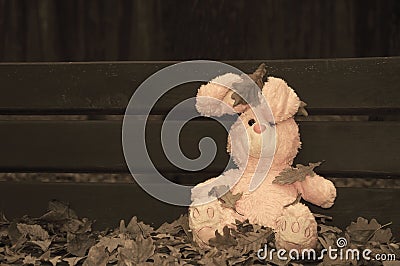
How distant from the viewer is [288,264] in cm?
118

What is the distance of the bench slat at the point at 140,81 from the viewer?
1.42 meters

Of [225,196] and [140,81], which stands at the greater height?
[140,81]

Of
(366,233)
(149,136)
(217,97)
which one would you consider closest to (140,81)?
(149,136)

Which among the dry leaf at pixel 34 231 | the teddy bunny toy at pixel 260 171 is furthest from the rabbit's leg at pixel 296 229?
the dry leaf at pixel 34 231

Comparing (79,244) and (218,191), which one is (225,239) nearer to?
(218,191)

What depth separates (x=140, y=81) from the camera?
4.93 feet

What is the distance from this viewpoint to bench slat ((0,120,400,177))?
1431 mm

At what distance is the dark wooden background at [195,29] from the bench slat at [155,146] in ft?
1.61

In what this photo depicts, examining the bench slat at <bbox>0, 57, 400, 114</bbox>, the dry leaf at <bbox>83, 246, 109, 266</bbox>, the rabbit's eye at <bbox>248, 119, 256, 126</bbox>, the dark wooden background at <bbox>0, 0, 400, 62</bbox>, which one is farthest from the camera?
the dark wooden background at <bbox>0, 0, 400, 62</bbox>

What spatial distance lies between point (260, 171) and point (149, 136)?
13.2 inches

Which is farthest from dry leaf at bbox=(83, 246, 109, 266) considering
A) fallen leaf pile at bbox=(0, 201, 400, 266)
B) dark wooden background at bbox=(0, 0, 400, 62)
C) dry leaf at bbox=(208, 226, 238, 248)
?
dark wooden background at bbox=(0, 0, 400, 62)

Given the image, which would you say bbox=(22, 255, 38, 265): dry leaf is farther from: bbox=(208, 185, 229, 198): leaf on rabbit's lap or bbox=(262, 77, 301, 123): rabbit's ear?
bbox=(262, 77, 301, 123): rabbit's ear

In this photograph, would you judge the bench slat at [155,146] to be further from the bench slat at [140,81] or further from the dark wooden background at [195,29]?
the dark wooden background at [195,29]

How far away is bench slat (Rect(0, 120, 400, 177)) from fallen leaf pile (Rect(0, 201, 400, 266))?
15 centimetres
